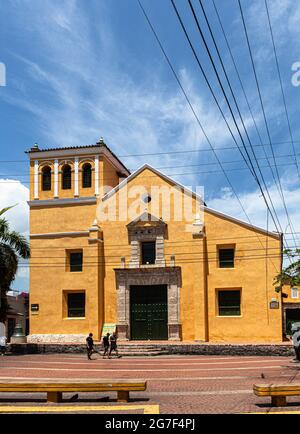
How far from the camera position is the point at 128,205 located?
107ft

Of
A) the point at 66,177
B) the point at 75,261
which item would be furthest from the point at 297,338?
the point at 66,177

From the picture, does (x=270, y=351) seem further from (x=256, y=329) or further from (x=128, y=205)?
(x=128, y=205)

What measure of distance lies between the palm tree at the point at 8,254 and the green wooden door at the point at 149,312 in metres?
6.57

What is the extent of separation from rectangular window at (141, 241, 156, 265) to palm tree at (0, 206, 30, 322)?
6570 mm

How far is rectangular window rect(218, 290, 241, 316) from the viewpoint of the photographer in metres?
30.2

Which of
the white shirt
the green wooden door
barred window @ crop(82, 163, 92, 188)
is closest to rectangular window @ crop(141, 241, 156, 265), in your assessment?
the green wooden door

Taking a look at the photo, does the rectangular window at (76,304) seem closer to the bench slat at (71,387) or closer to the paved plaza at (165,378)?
the paved plaza at (165,378)

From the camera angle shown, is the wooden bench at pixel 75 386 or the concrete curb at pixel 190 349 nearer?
the wooden bench at pixel 75 386

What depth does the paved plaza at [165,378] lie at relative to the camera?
11688 millimetres

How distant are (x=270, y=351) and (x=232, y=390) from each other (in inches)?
507

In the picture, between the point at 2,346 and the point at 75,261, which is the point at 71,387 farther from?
the point at 75,261

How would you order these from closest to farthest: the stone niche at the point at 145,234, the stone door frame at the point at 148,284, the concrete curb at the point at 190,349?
the concrete curb at the point at 190,349 → the stone door frame at the point at 148,284 → the stone niche at the point at 145,234

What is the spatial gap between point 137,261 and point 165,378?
47.6 ft

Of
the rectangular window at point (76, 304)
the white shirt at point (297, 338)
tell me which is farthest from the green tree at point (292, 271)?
the rectangular window at point (76, 304)
